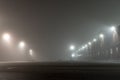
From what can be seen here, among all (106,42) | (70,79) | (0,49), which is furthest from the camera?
(106,42)

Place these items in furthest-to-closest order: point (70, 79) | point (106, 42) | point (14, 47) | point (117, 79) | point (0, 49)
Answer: point (14, 47)
point (106, 42)
point (0, 49)
point (70, 79)
point (117, 79)

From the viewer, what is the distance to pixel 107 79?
1360 cm

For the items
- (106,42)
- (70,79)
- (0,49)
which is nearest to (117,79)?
(70,79)

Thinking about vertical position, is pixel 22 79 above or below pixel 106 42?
below

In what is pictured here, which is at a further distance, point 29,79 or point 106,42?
point 106,42

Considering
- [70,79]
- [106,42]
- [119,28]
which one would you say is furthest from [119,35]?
[70,79]

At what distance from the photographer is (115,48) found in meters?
72.1

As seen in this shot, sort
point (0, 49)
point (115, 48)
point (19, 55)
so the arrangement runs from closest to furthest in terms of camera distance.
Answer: point (115, 48)
point (0, 49)
point (19, 55)

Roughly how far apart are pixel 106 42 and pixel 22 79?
80615 mm

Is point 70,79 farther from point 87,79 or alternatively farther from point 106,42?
point 106,42

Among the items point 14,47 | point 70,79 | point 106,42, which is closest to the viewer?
point 70,79

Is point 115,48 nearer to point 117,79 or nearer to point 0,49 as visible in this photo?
point 0,49

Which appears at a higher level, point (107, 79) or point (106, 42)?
point (106, 42)

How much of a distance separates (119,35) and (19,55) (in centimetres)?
4210
